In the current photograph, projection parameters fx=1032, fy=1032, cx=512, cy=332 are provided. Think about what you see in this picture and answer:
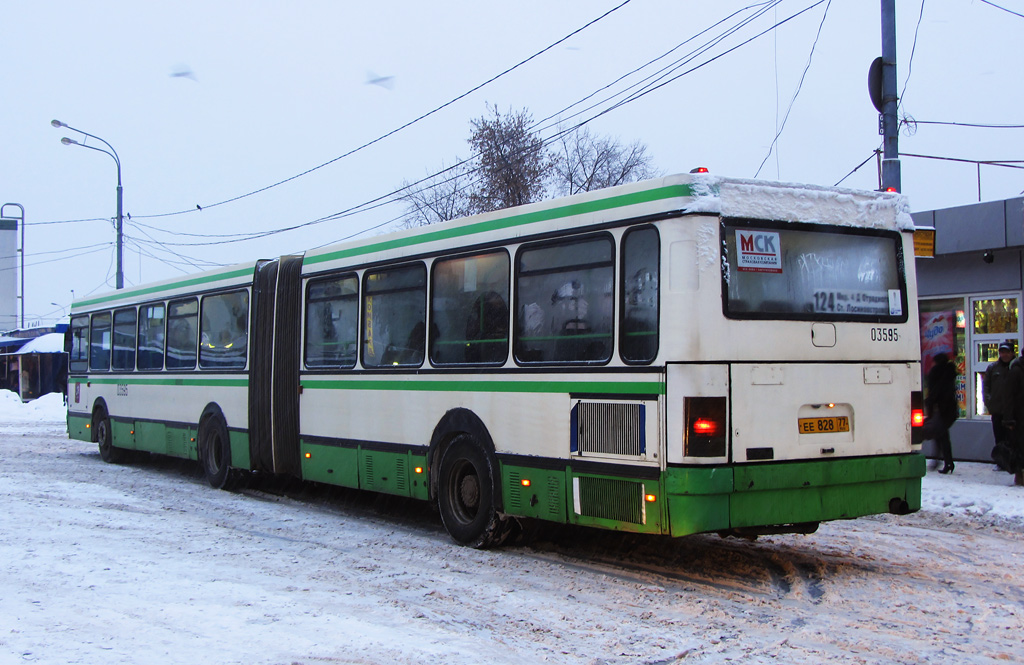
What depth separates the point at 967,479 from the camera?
45.5 feet

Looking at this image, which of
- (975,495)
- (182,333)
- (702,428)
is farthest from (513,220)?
(182,333)

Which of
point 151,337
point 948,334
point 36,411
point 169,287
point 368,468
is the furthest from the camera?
point 36,411

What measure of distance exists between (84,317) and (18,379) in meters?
37.5

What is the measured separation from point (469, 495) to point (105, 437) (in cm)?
1070

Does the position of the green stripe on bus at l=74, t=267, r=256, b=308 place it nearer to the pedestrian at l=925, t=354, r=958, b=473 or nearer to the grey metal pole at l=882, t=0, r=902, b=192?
the grey metal pole at l=882, t=0, r=902, b=192

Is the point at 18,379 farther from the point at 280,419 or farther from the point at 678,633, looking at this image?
the point at 678,633

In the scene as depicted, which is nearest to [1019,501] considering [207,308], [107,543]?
[107,543]

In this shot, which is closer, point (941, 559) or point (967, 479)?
point (941, 559)

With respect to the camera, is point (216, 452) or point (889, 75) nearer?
point (889, 75)

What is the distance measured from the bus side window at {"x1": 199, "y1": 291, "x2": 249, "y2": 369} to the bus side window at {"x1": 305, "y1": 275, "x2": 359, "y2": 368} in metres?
1.86

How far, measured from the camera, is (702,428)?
7305 millimetres

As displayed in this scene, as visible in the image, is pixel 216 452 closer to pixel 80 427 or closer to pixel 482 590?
pixel 80 427

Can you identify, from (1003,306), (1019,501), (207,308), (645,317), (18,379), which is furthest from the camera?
(18,379)

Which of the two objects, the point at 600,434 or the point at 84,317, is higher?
the point at 84,317
